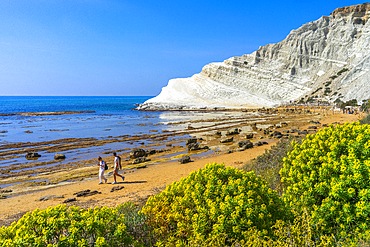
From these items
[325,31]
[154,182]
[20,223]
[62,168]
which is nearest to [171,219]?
[20,223]

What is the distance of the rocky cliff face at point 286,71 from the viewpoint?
267ft

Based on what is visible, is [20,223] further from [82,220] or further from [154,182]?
[154,182]

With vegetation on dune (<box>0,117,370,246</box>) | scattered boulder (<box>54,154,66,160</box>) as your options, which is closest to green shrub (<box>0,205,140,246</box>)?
vegetation on dune (<box>0,117,370,246</box>)

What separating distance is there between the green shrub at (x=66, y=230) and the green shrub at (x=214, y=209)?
72 cm

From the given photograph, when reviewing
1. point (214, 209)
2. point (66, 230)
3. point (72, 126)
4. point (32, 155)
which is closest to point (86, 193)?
point (66, 230)

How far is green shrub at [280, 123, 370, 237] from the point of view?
188 inches

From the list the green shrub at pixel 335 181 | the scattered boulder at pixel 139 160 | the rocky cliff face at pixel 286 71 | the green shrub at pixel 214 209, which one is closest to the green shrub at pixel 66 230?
the green shrub at pixel 214 209

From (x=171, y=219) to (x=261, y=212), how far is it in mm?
1260

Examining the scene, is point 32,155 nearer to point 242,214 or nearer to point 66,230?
point 66,230

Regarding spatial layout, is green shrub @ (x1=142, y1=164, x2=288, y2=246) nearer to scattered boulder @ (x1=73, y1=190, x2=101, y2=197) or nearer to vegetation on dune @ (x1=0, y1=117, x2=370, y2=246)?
vegetation on dune @ (x1=0, y1=117, x2=370, y2=246)

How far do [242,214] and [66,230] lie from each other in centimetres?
225

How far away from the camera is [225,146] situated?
25609 millimetres

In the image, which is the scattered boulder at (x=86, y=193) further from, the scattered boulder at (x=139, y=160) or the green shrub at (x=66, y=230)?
the green shrub at (x=66, y=230)

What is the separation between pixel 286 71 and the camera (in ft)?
294
